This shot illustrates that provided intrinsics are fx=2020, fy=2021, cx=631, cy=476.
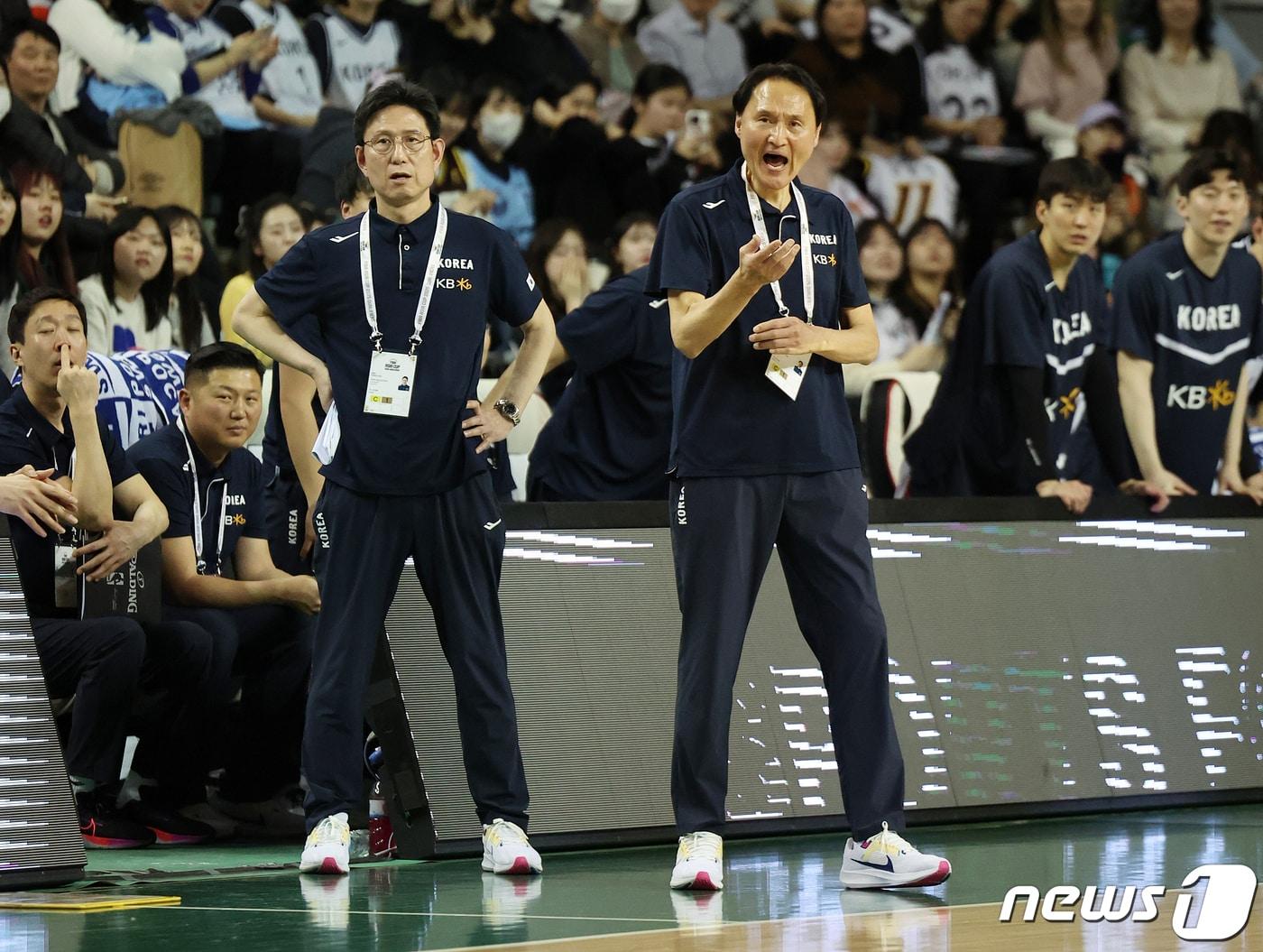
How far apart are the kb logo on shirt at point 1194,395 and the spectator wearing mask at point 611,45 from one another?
5.56 metres

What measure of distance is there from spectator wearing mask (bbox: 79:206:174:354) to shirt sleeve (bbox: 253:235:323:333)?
3.33m

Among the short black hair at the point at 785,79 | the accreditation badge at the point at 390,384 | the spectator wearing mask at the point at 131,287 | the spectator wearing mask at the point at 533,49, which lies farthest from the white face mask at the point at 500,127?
the short black hair at the point at 785,79

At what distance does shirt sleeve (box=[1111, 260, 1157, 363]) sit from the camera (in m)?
7.86

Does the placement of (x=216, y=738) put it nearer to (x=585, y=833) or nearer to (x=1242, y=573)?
(x=585, y=833)

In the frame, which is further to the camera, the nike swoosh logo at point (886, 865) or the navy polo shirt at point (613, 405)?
the navy polo shirt at point (613, 405)

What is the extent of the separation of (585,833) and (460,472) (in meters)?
1.29

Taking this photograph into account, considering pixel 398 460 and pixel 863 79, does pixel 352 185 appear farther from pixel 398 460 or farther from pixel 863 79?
pixel 863 79

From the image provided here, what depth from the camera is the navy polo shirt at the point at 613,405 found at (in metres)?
7.41

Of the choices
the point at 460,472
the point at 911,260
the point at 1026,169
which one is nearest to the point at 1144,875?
the point at 460,472

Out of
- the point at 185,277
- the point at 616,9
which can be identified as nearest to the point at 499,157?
the point at 616,9

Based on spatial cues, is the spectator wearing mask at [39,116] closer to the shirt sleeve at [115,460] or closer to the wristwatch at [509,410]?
the shirt sleeve at [115,460]

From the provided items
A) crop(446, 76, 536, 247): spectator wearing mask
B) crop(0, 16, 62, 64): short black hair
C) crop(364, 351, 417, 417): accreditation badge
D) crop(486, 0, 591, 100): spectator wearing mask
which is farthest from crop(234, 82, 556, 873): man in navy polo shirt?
crop(486, 0, 591, 100): spectator wearing mask

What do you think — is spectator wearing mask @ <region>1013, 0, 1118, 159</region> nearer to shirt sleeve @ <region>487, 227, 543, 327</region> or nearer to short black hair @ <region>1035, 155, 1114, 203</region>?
short black hair @ <region>1035, 155, 1114, 203</region>

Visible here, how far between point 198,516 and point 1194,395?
385cm
